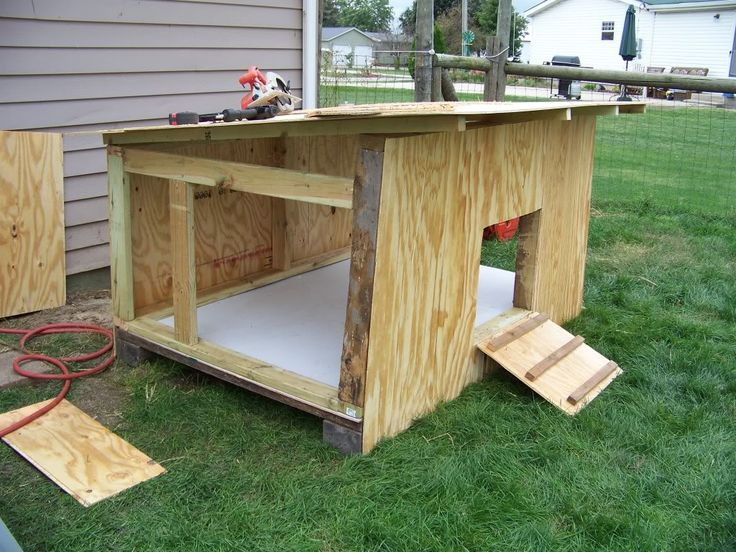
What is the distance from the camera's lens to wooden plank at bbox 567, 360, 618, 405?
3713 mm

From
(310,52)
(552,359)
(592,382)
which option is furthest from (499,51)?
(592,382)

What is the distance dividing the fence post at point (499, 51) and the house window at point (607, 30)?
3598 centimetres

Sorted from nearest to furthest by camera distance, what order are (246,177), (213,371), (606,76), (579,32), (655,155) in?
1. (246,177)
2. (213,371)
3. (606,76)
4. (655,155)
5. (579,32)

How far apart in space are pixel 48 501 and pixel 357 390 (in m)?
1.24

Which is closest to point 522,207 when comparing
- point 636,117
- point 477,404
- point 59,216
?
point 477,404

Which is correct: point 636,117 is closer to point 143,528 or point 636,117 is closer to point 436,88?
point 436,88

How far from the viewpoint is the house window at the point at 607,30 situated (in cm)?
3981

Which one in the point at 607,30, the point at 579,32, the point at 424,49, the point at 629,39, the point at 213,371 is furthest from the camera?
the point at 579,32

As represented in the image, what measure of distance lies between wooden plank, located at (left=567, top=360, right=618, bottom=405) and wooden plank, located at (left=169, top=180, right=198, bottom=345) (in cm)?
184

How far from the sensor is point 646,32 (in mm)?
36406

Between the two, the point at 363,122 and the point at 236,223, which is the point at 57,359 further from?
the point at 363,122

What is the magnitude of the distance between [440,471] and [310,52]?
4.47m

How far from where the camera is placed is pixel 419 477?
309 centimetres

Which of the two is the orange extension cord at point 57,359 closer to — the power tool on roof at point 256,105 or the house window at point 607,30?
the power tool on roof at point 256,105
